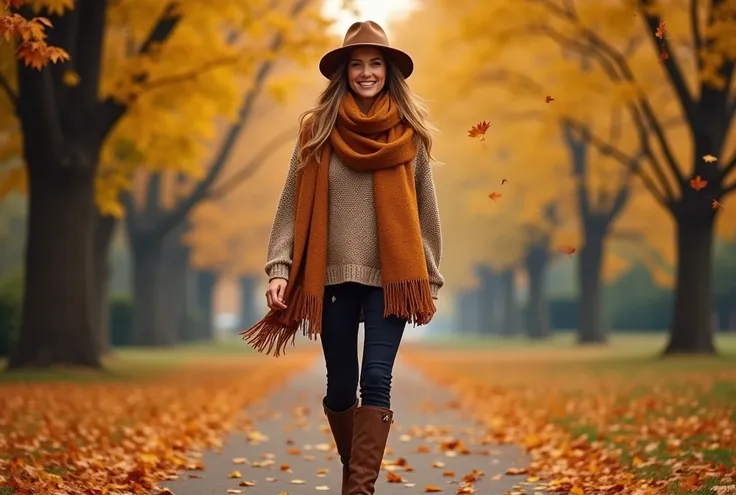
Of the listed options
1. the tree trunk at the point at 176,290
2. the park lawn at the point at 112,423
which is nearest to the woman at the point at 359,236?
the park lawn at the point at 112,423

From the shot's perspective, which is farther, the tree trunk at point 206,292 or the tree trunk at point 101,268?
the tree trunk at point 206,292

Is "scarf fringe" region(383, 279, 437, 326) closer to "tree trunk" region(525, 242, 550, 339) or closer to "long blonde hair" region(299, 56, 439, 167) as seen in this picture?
"long blonde hair" region(299, 56, 439, 167)

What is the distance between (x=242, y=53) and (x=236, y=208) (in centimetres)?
2108

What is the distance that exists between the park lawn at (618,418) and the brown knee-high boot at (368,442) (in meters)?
1.48

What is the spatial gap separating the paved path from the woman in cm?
122

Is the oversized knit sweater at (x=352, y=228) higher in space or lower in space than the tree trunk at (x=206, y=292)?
lower

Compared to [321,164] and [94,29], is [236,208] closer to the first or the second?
[94,29]

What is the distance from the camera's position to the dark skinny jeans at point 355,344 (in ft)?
16.4

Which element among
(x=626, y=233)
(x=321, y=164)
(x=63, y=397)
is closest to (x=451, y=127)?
(x=626, y=233)

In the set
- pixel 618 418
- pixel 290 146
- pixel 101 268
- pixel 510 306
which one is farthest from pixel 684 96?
pixel 510 306

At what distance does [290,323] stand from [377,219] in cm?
64

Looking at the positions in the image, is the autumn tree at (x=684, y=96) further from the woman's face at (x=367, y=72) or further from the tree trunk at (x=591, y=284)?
the woman's face at (x=367, y=72)

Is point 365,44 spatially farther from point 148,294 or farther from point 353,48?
point 148,294

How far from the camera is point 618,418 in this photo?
31.9 ft
